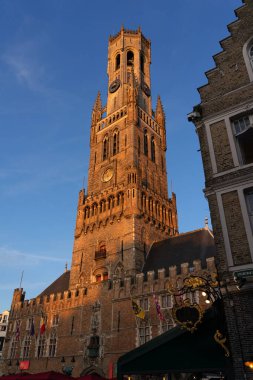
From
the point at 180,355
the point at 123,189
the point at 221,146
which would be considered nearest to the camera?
the point at 180,355

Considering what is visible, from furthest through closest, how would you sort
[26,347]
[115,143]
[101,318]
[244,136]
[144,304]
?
[115,143]
[26,347]
[101,318]
[144,304]
[244,136]

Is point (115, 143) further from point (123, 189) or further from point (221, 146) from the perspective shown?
point (221, 146)

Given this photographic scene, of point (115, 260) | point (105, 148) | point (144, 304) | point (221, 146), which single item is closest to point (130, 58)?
point (105, 148)

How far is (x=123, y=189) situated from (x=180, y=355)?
28.5 metres

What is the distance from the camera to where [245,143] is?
11867 millimetres

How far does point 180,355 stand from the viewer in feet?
27.2

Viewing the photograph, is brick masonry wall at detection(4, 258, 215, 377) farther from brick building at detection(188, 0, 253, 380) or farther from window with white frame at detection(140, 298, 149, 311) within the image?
brick building at detection(188, 0, 253, 380)

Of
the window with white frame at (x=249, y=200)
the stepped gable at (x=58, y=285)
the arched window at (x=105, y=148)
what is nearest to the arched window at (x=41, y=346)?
the stepped gable at (x=58, y=285)

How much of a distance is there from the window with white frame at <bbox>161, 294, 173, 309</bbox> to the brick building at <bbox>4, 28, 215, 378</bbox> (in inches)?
3.2

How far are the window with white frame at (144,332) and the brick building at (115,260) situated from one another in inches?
3.0

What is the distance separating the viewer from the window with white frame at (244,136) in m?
11.5

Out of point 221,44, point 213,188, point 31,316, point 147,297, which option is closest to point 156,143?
point 147,297

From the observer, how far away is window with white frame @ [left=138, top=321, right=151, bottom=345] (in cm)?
2544

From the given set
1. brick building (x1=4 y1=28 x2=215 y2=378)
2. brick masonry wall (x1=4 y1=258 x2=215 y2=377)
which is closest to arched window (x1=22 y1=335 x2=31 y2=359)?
brick building (x1=4 y1=28 x2=215 y2=378)
